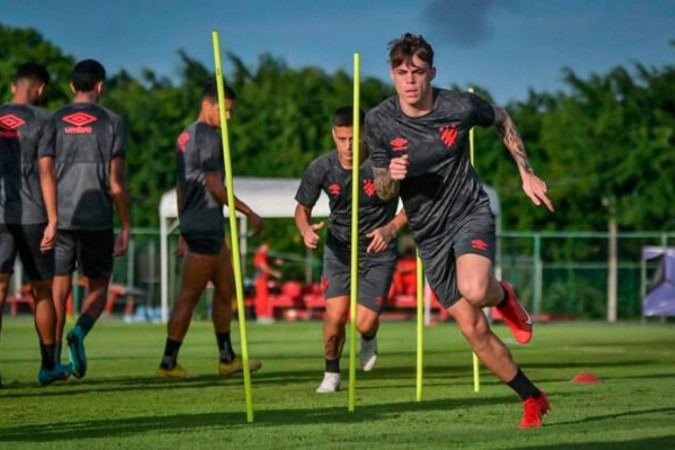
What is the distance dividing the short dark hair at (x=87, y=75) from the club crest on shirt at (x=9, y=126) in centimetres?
85

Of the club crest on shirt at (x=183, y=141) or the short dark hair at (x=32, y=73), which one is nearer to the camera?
the short dark hair at (x=32, y=73)

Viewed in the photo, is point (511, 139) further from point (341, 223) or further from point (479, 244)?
point (341, 223)

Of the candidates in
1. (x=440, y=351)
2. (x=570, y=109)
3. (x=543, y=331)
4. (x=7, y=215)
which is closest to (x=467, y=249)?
(x=7, y=215)

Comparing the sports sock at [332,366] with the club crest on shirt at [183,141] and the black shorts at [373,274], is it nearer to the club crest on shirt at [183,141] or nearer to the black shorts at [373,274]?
the black shorts at [373,274]

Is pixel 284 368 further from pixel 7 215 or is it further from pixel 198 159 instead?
pixel 7 215

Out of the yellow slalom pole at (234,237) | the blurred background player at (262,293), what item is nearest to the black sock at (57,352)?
the yellow slalom pole at (234,237)

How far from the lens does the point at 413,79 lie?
32.4 feet

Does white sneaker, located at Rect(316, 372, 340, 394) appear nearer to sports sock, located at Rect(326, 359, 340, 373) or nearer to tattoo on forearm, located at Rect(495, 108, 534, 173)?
sports sock, located at Rect(326, 359, 340, 373)

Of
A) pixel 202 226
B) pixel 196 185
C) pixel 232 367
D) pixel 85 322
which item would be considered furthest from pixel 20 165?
pixel 232 367

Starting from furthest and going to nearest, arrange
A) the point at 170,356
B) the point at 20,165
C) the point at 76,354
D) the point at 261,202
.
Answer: the point at 261,202
the point at 170,356
the point at 76,354
the point at 20,165

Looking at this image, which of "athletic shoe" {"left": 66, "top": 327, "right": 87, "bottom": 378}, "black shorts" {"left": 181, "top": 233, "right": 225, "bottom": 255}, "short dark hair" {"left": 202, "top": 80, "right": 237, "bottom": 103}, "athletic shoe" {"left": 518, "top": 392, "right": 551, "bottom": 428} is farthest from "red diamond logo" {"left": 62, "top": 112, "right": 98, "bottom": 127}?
"athletic shoe" {"left": 518, "top": 392, "right": 551, "bottom": 428}

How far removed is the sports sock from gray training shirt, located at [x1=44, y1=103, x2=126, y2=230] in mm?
2272

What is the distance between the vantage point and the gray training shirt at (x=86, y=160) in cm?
1383

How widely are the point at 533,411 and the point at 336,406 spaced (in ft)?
5.99
